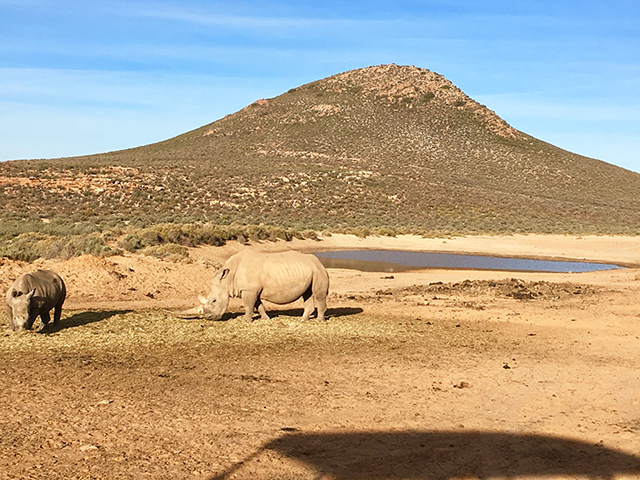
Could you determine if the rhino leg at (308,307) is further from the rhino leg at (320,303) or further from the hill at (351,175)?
the hill at (351,175)

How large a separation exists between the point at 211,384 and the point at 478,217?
56201 millimetres

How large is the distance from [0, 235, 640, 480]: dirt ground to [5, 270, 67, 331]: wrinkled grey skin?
0.40 meters

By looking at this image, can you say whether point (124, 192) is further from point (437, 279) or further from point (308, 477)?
point (308, 477)

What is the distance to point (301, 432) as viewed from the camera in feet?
25.8

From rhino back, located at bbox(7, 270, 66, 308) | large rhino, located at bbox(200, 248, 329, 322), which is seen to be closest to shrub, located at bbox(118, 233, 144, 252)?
rhino back, located at bbox(7, 270, 66, 308)

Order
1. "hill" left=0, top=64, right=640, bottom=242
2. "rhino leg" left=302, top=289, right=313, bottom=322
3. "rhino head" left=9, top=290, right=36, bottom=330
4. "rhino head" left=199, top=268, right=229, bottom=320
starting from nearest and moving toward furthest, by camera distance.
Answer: "rhino head" left=9, top=290, right=36, bottom=330 < "rhino head" left=199, top=268, right=229, bottom=320 < "rhino leg" left=302, top=289, right=313, bottom=322 < "hill" left=0, top=64, right=640, bottom=242

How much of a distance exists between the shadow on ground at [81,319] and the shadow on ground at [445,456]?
8250 mm

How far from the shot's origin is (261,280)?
14391mm

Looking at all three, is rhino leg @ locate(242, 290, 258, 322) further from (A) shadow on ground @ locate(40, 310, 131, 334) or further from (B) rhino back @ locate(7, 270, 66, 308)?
(B) rhino back @ locate(7, 270, 66, 308)

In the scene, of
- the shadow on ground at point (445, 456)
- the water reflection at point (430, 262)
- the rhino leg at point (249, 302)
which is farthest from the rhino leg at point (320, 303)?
the water reflection at point (430, 262)

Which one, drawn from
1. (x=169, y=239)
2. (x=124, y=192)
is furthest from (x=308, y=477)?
(x=124, y=192)

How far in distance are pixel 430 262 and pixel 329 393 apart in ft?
80.3

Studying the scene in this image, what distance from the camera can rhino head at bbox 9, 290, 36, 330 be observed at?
12867mm

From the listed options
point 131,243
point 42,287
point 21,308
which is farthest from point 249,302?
point 131,243
